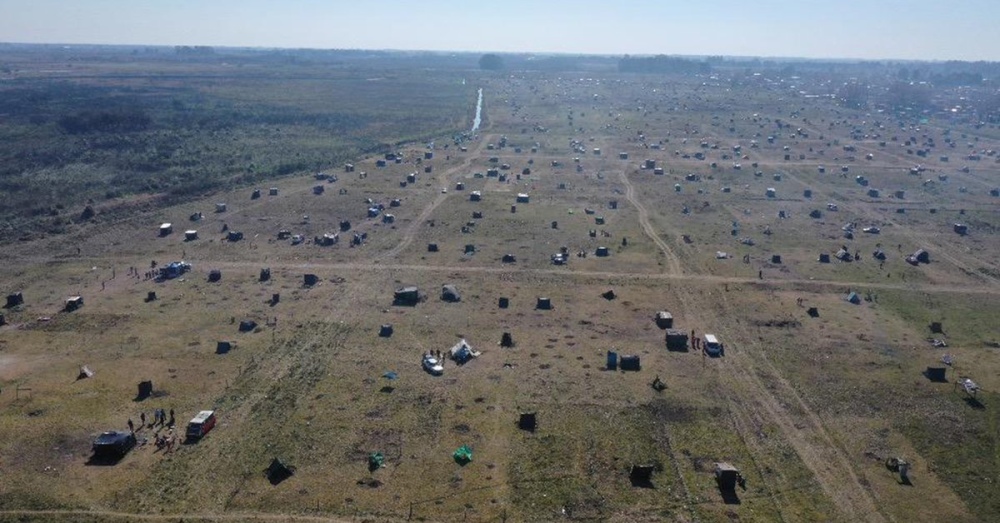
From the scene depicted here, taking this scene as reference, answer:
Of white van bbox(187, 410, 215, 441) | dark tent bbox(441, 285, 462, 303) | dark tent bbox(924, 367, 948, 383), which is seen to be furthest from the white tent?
dark tent bbox(924, 367, 948, 383)

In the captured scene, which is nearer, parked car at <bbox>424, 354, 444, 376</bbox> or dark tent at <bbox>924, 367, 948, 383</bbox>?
dark tent at <bbox>924, 367, 948, 383</bbox>

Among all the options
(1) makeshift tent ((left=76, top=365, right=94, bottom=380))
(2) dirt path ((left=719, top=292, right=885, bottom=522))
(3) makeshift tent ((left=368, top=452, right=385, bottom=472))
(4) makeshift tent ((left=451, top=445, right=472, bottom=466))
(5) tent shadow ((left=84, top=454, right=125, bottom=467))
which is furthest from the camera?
(1) makeshift tent ((left=76, top=365, right=94, bottom=380))

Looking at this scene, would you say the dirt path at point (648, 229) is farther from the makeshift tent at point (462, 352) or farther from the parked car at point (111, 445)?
the parked car at point (111, 445)

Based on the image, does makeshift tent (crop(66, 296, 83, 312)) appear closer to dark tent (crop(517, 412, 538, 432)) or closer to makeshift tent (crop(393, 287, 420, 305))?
makeshift tent (crop(393, 287, 420, 305))

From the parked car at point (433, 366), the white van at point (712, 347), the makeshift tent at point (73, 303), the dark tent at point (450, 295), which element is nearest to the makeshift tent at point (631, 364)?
the white van at point (712, 347)

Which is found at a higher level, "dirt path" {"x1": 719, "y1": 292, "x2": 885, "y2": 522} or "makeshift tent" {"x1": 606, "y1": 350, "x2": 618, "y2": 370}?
"makeshift tent" {"x1": 606, "y1": 350, "x2": 618, "y2": 370}

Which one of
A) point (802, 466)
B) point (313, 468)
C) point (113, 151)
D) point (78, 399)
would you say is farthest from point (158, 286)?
point (113, 151)
